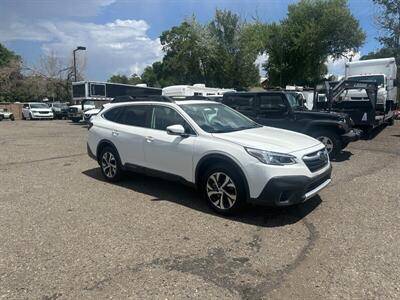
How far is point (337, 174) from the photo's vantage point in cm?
796

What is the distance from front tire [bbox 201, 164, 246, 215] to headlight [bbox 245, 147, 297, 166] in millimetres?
397

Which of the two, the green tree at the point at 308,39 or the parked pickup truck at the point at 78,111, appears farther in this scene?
the green tree at the point at 308,39

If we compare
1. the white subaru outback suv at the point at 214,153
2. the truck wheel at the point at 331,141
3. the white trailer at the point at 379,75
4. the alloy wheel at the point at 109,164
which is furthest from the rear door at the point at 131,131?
the white trailer at the point at 379,75

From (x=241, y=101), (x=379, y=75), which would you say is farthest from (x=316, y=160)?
(x=379, y=75)

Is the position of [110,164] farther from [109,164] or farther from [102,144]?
[102,144]

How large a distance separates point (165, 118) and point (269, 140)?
1842 millimetres

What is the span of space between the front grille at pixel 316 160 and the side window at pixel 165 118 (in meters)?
1.84

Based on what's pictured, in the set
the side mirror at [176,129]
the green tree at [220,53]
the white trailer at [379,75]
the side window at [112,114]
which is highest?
the green tree at [220,53]

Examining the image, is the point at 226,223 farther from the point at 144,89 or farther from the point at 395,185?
the point at 144,89

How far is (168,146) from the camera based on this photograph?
5973mm

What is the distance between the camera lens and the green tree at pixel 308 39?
35.5 m

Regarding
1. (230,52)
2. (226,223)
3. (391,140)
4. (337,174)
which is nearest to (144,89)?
(230,52)

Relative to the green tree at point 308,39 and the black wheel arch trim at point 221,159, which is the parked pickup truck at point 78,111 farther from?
the black wheel arch trim at point 221,159

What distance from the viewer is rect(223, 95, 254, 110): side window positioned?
1023 cm
